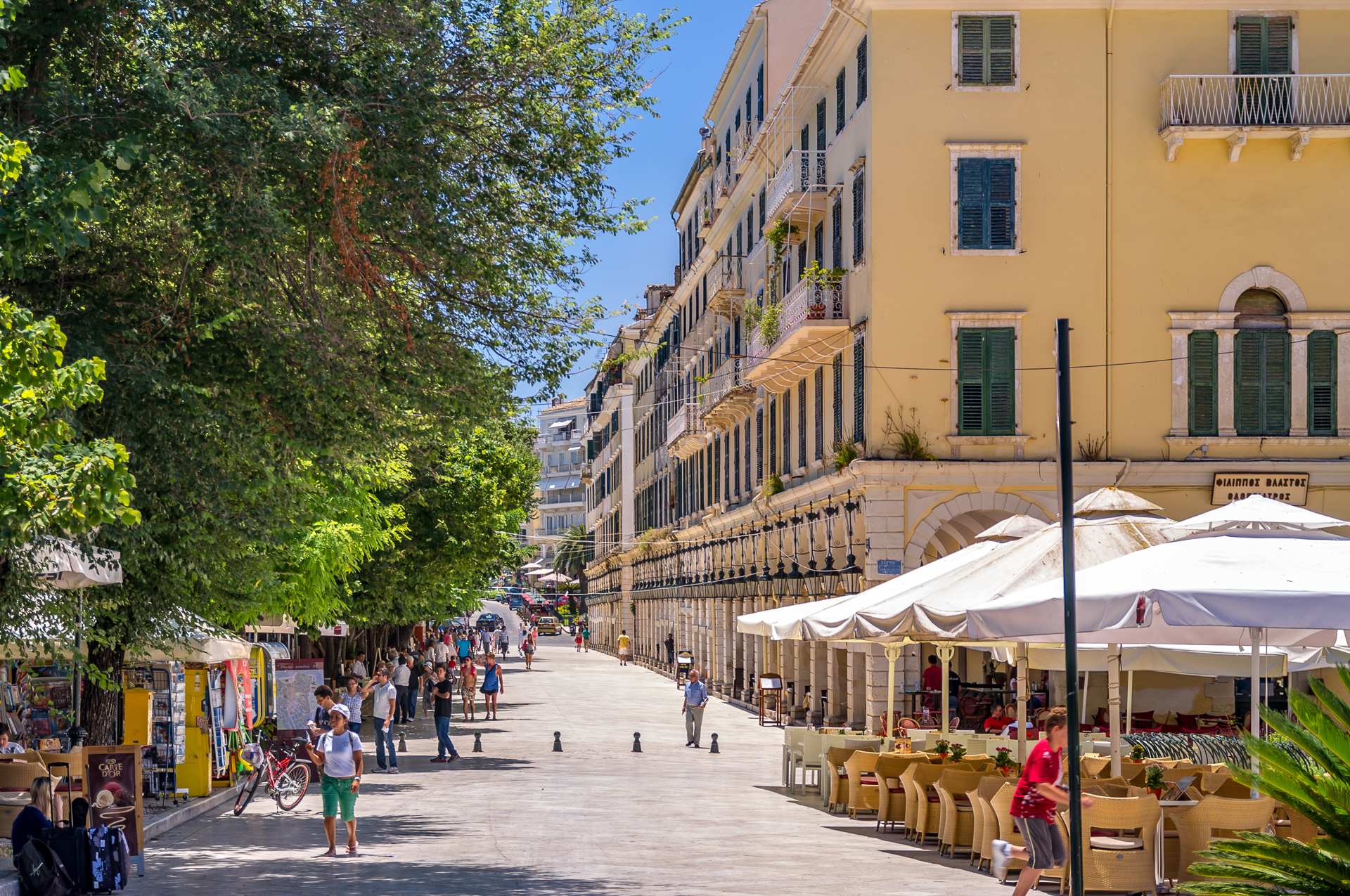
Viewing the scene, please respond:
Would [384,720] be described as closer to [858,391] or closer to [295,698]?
[295,698]

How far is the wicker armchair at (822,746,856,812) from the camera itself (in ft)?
69.2

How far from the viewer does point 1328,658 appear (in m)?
21.2

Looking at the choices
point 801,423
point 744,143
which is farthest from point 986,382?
point 744,143

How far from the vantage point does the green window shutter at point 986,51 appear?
106 feet

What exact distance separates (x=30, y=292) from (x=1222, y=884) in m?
11.9

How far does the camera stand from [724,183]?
52.5 m

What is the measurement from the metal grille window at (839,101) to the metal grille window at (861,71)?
1482mm

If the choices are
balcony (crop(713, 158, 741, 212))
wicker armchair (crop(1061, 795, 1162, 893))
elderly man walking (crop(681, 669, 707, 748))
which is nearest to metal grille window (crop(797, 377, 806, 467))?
elderly man walking (crop(681, 669, 707, 748))

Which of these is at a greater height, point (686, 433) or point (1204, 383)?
point (686, 433)

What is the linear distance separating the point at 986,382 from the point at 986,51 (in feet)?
22.1

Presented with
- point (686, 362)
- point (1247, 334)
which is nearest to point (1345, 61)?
point (1247, 334)

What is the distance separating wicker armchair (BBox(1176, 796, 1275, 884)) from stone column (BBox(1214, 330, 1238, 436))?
19.7 m

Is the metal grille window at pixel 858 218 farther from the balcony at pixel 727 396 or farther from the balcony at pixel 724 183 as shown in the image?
the balcony at pixel 724 183

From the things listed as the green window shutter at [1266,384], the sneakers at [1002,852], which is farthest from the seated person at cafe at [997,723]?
the sneakers at [1002,852]
